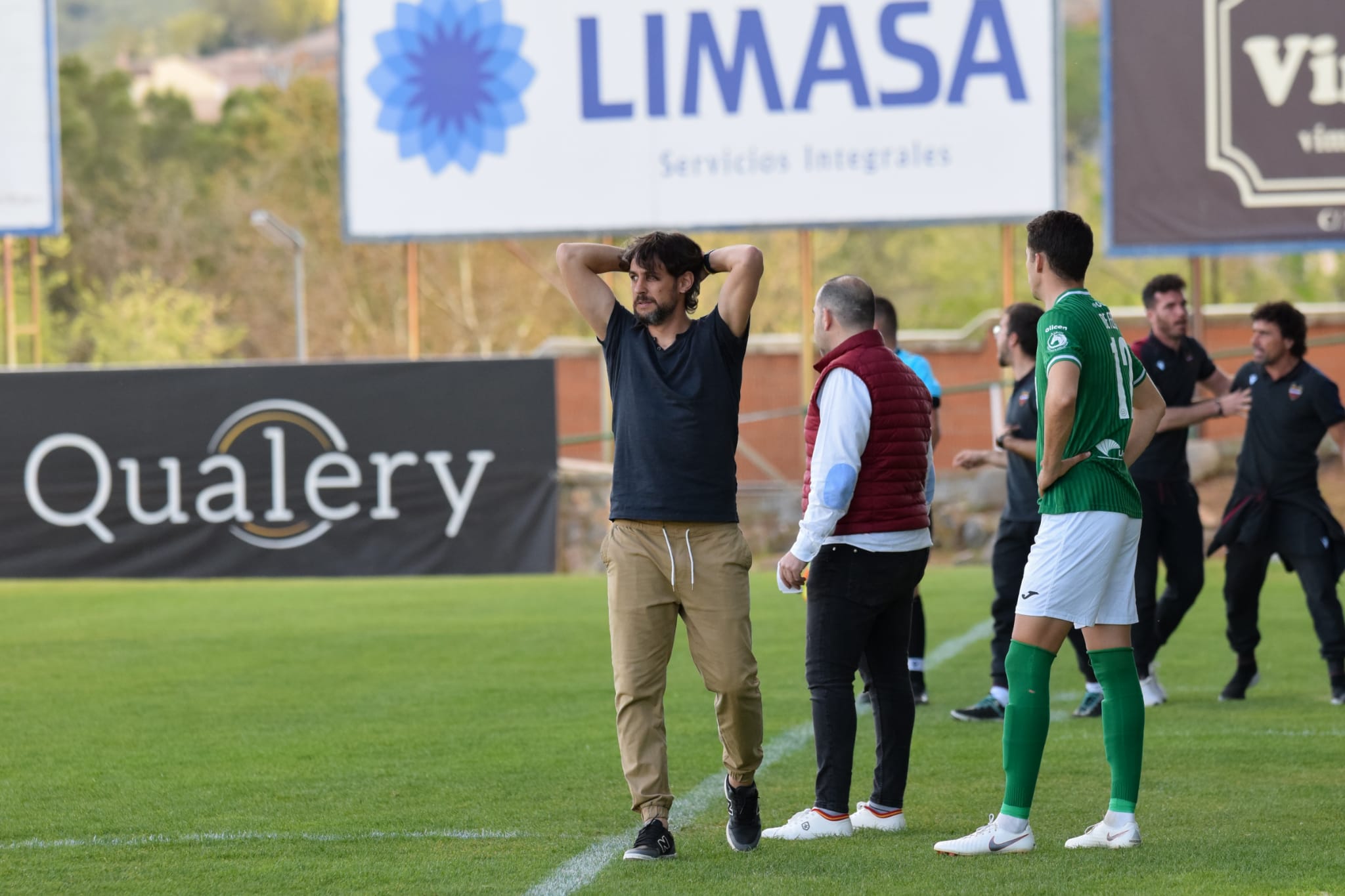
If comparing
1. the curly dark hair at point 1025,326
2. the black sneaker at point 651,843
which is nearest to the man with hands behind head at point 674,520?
the black sneaker at point 651,843

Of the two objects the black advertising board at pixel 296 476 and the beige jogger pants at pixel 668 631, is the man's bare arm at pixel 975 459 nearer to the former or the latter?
the beige jogger pants at pixel 668 631

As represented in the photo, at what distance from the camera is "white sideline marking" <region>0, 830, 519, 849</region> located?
19.4 ft

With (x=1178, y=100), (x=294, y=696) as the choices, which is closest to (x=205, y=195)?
(x=1178, y=100)

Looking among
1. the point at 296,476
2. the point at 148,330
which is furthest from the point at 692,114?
the point at 148,330

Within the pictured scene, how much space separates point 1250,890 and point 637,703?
6.13 feet

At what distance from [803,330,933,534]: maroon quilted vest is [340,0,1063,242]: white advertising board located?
13539 millimetres

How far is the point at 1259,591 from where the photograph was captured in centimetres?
913

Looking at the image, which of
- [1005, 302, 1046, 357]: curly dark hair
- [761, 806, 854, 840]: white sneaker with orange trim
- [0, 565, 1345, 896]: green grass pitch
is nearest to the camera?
[0, 565, 1345, 896]: green grass pitch

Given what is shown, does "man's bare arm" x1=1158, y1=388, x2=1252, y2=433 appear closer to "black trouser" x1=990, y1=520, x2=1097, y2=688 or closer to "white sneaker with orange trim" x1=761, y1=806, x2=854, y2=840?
"black trouser" x1=990, y1=520, x2=1097, y2=688

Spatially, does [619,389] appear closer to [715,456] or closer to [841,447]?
[715,456]

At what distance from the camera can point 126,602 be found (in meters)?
15.4

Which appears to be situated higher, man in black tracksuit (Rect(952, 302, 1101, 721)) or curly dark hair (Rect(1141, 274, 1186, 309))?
curly dark hair (Rect(1141, 274, 1186, 309))

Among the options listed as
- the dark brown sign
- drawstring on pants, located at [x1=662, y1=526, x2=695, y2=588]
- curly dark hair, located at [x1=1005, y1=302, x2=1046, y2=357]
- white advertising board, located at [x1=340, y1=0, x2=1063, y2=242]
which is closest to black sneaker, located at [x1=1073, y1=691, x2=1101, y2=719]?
curly dark hair, located at [x1=1005, y1=302, x2=1046, y2=357]

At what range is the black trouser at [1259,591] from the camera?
8.99 m
